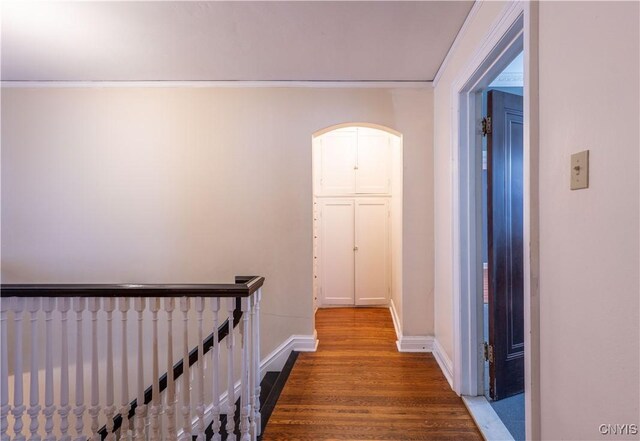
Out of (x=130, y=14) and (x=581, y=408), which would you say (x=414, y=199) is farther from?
(x=130, y=14)

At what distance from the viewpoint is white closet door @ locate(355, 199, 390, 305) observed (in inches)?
171

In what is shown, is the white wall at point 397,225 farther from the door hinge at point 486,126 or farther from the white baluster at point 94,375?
the white baluster at point 94,375

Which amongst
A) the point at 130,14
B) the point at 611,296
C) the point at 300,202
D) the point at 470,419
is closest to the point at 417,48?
the point at 300,202

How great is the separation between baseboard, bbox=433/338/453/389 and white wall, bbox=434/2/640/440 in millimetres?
1150

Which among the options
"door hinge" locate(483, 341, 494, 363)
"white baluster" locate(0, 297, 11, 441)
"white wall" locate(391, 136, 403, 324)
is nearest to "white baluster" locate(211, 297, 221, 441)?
"white baluster" locate(0, 297, 11, 441)

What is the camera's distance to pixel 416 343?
2844mm

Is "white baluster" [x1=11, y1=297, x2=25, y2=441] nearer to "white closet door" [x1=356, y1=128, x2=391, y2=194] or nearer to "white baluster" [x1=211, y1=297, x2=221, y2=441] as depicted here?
"white baluster" [x1=211, y1=297, x2=221, y2=441]

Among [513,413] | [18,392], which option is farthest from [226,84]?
[513,413]

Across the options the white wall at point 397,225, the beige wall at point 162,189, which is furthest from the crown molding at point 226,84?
the white wall at point 397,225

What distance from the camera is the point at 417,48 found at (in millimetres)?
2283

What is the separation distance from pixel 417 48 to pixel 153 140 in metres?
2.37

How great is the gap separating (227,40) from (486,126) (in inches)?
72.3

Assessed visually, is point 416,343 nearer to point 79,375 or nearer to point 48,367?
point 79,375

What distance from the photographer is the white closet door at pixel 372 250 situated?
434 centimetres
